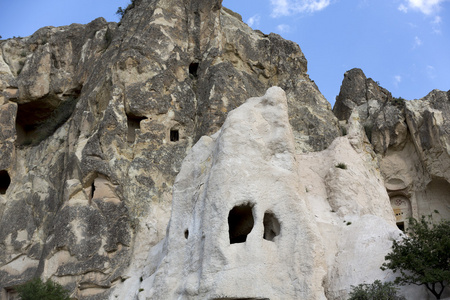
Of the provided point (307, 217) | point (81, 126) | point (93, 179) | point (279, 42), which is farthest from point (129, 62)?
point (307, 217)

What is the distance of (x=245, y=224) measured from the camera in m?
19.8

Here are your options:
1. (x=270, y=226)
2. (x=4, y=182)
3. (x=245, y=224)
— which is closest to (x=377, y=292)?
(x=270, y=226)

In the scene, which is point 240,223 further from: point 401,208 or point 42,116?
point 42,116

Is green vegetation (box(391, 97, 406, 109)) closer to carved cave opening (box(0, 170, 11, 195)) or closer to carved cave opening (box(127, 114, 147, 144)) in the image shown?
carved cave opening (box(127, 114, 147, 144))

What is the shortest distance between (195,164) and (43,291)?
6951mm

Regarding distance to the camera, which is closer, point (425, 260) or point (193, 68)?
point (425, 260)

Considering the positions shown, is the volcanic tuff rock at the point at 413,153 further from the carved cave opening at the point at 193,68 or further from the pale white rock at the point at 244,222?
the pale white rock at the point at 244,222

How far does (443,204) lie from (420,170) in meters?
1.98

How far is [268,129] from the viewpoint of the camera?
819 inches

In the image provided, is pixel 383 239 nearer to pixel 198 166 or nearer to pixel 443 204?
pixel 198 166

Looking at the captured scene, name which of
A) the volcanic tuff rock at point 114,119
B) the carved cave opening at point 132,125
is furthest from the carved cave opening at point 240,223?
the carved cave opening at point 132,125

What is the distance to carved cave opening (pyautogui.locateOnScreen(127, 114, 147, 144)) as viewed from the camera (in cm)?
2700

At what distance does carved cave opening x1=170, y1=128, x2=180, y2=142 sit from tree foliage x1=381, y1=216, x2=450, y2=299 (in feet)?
40.2

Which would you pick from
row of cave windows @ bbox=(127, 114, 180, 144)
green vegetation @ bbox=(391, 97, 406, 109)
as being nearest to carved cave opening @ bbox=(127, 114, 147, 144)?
row of cave windows @ bbox=(127, 114, 180, 144)
